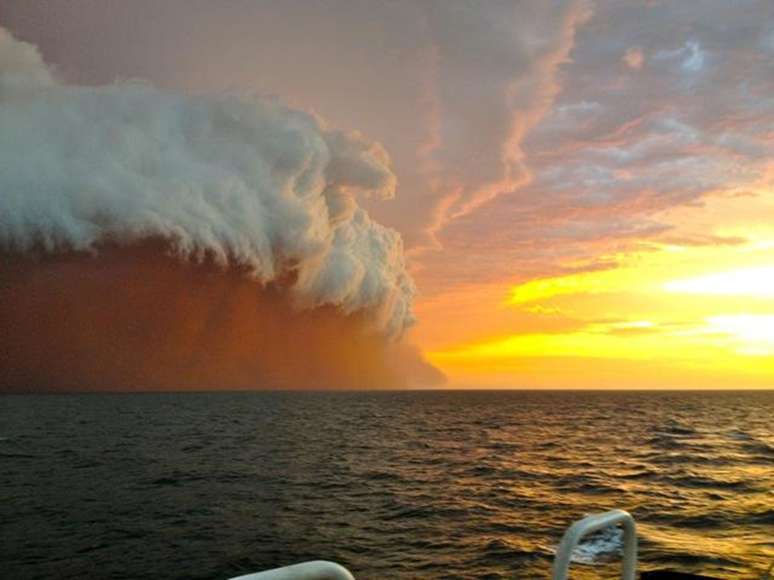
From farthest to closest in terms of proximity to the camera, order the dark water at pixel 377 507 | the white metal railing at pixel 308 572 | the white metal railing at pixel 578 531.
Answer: the dark water at pixel 377 507 < the white metal railing at pixel 578 531 < the white metal railing at pixel 308 572

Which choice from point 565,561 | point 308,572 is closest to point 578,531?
point 565,561

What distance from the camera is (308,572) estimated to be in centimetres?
285

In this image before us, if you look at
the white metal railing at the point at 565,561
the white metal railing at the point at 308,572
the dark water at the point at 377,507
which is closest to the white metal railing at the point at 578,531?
the white metal railing at the point at 565,561

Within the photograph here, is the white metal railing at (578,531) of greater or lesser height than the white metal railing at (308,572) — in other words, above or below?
below

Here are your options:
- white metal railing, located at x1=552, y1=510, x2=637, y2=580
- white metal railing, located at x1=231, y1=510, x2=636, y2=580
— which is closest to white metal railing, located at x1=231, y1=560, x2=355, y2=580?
white metal railing, located at x1=231, y1=510, x2=636, y2=580

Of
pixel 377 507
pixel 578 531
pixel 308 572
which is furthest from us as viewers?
pixel 377 507

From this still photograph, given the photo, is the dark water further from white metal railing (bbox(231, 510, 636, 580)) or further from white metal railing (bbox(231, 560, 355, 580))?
white metal railing (bbox(231, 560, 355, 580))

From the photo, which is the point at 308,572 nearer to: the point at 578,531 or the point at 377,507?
the point at 578,531

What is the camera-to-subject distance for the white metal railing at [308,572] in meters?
2.71

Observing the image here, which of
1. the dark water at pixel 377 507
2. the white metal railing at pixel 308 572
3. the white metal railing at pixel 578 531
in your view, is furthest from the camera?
the dark water at pixel 377 507

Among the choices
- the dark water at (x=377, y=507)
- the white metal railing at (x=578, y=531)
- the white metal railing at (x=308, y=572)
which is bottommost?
the dark water at (x=377, y=507)

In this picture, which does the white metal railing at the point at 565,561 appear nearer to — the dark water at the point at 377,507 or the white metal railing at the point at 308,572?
the white metal railing at the point at 308,572

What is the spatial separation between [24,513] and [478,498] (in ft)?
68.8

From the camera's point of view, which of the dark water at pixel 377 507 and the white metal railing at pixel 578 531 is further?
the dark water at pixel 377 507
